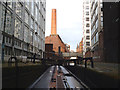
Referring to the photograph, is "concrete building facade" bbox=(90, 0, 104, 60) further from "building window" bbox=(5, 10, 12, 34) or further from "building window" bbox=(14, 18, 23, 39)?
"building window" bbox=(14, 18, 23, 39)

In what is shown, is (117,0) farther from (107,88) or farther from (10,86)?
(10,86)

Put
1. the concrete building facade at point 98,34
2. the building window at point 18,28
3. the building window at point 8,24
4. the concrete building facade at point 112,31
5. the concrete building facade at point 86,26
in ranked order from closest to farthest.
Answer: the concrete building facade at point 98,34 < the concrete building facade at point 112,31 < the building window at point 8,24 < the building window at point 18,28 < the concrete building facade at point 86,26

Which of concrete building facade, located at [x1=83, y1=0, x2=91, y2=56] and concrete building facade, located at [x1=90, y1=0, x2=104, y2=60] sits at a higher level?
concrete building facade, located at [x1=83, y1=0, x2=91, y2=56]

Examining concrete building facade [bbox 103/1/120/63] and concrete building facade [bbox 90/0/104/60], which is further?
concrete building facade [bbox 103/1/120/63]

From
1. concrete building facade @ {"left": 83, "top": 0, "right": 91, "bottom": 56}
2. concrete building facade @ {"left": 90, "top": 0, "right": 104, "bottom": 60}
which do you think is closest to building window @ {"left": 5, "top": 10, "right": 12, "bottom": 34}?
concrete building facade @ {"left": 90, "top": 0, "right": 104, "bottom": 60}

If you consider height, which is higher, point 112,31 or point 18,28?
point 18,28

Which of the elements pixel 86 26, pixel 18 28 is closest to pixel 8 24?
pixel 18 28

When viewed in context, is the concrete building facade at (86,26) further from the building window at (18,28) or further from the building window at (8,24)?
the building window at (8,24)

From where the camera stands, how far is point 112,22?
42.5 ft

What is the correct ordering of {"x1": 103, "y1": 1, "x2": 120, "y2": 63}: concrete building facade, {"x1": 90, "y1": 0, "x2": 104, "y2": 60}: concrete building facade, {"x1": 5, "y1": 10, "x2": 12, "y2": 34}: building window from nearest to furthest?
{"x1": 90, "y1": 0, "x2": 104, "y2": 60}: concrete building facade
{"x1": 103, "y1": 1, "x2": 120, "y2": 63}: concrete building facade
{"x1": 5, "y1": 10, "x2": 12, "y2": 34}: building window

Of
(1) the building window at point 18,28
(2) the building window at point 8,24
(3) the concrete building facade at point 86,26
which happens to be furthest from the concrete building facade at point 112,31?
(3) the concrete building facade at point 86,26

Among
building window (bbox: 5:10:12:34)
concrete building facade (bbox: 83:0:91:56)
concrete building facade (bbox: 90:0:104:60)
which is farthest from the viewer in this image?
concrete building facade (bbox: 83:0:91:56)

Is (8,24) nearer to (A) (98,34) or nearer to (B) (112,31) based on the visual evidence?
(B) (112,31)

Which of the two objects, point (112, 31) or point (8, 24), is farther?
point (8, 24)
